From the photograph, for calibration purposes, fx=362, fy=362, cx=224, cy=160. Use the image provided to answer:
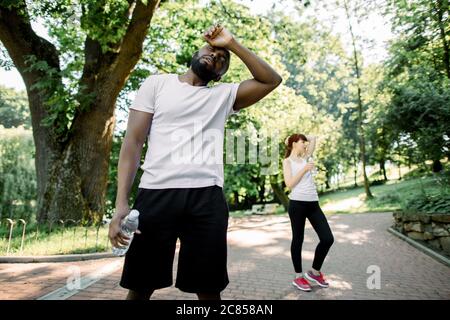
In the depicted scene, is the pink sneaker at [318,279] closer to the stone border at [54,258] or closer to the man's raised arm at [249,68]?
the man's raised arm at [249,68]

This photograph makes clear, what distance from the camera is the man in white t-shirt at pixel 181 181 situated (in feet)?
6.86

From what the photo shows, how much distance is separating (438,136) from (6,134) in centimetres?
2103

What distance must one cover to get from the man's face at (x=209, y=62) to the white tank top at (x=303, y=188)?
10.1ft

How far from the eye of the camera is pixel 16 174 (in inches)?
803

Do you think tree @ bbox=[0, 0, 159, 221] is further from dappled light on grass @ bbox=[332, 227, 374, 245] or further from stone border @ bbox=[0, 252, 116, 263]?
dappled light on grass @ bbox=[332, 227, 374, 245]

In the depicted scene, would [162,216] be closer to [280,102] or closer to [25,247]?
[25,247]

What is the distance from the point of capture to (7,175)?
20078 mm

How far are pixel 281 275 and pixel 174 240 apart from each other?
167 inches

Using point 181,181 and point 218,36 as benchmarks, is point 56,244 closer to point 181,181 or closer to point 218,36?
point 181,181

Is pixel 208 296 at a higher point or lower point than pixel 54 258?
higher

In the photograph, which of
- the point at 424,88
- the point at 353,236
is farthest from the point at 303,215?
the point at 424,88

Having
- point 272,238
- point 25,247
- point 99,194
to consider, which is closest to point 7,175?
point 99,194

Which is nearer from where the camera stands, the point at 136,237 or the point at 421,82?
the point at 136,237
